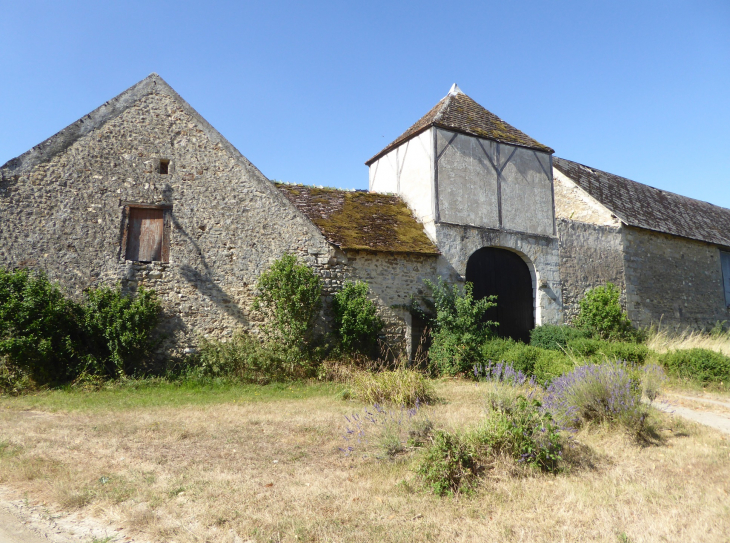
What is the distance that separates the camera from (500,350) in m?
9.35

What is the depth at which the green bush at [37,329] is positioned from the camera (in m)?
7.89

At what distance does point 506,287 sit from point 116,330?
845 cm

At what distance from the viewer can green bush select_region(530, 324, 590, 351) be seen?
1042cm

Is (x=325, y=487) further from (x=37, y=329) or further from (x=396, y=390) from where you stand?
(x=37, y=329)

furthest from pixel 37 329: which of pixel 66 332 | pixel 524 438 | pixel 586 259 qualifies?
pixel 586 259

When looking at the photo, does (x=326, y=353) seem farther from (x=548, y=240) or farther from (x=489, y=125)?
(x=489, y=125)

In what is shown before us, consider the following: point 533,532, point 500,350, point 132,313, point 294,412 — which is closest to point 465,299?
point 500,350

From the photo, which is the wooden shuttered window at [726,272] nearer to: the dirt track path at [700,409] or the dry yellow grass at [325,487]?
the dirt track path at [700,409]

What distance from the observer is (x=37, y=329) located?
8.02m

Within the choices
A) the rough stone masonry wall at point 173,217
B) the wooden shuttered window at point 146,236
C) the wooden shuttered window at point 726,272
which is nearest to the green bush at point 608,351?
the rough stone masonry wall at point 173,217

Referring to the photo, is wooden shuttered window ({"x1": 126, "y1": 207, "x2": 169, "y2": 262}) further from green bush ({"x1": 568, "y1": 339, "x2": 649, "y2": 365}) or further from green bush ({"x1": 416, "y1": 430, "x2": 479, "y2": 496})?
green bush ({"x1": 568, "y1": 339, "x2": 649, "y2": 365})

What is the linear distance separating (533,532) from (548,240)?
10022mm

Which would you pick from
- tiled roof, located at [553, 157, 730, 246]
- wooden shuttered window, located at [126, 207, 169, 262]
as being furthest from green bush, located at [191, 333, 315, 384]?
tiled roof, located at [553, 157, 730, 246]

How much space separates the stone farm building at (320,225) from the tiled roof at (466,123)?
5cm
